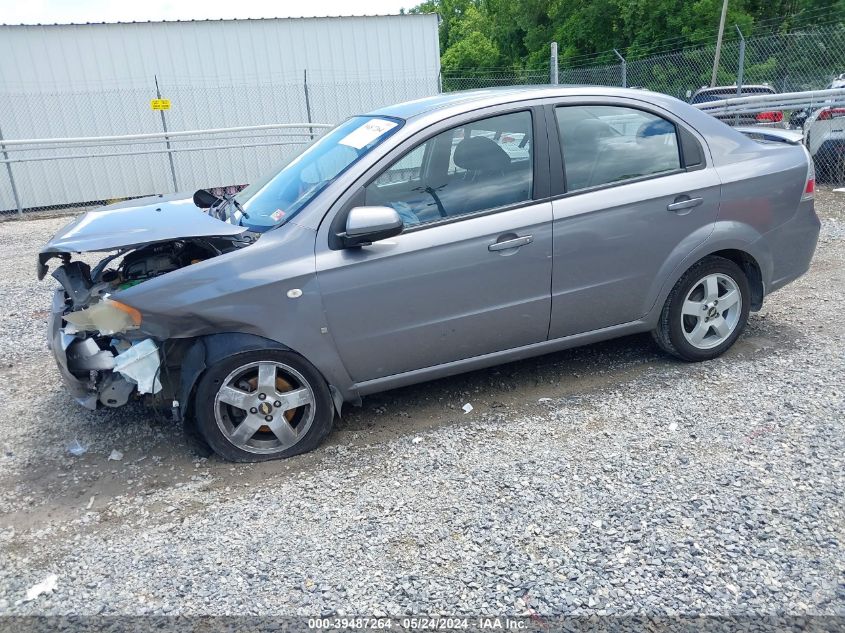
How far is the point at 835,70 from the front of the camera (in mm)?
15789

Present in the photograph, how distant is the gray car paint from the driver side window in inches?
3.0

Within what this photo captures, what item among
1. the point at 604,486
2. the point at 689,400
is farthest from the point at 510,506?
the point at 689,400

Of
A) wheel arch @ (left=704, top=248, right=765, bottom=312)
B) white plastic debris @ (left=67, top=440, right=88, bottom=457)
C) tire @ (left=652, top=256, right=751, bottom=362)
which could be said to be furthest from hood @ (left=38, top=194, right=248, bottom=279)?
wheel arch @ (left=704, top=248, right=765, bottom=312)

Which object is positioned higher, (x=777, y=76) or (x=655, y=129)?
(x=655, y=129)

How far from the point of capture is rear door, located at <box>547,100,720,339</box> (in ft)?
13.1

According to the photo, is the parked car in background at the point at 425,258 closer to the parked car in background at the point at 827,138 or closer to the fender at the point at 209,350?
the fender at the point at 209,350

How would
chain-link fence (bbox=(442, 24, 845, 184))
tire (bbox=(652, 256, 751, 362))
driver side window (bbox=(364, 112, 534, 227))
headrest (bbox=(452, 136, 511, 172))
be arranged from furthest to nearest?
chain-link fence (bbox=(442, 24, 845, 184)) → tire (bbox=(652, 256, 751, 362)) → headrest (bbox=(452, 136, 511, 172)) → driver side window (bbox=(364, 112, 534, 227))

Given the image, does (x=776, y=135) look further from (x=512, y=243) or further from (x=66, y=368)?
(x=66, y=368)

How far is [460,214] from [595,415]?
4.55 ft

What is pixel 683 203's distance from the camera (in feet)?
13.6

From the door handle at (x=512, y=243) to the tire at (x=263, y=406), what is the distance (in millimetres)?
1185

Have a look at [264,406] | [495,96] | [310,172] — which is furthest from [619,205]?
[264,406]

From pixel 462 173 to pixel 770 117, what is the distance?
9238 millimetres

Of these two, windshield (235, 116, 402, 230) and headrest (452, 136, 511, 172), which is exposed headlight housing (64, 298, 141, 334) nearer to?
windshield (235, 116, 402, 230)
